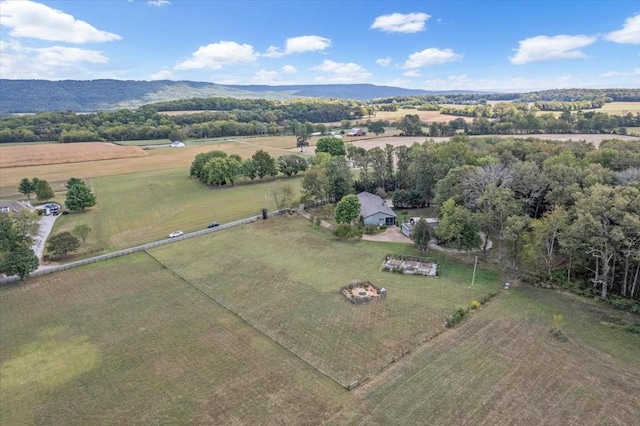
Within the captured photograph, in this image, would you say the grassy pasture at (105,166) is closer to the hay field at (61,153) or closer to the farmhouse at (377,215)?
the hay field at (61,153)

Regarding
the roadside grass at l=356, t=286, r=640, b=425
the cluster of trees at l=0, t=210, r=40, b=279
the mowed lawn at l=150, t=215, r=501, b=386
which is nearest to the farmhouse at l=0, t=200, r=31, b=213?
the cluster of trees at l=0, t=210, r=40, b=279

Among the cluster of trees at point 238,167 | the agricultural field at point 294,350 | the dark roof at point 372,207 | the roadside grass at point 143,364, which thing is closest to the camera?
the agricultural field at point 294,350

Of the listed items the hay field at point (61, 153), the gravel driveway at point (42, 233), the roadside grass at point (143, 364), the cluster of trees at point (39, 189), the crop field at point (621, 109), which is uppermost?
the crop field at point (621, 109)

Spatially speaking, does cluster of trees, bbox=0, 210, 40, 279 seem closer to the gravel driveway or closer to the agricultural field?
the agricultural field

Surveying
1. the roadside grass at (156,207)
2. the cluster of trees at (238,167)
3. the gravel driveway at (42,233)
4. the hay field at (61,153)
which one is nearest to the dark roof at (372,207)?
the roadside grass at (156,207)

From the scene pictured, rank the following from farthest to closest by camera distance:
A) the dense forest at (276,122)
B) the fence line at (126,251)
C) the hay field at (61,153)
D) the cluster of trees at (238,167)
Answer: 1. the dense forest at (276,122)
2. the hay field at (61,153)
3. the cluster of trees at (238,167)
4. the fence line at (126,251)

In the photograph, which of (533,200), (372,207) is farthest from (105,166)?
(533,200)
